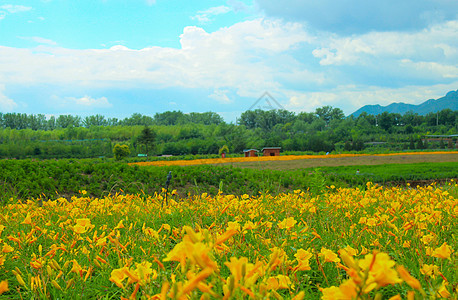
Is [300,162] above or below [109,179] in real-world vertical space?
below

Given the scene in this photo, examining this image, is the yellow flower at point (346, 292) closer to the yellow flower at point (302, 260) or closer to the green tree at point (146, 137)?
the yellow flower at point (302, 260)

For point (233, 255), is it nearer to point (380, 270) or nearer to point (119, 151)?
point (380, 270)

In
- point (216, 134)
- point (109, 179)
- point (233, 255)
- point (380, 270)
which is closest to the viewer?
point (380, 270)

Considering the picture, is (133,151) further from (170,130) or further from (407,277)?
(407,277)

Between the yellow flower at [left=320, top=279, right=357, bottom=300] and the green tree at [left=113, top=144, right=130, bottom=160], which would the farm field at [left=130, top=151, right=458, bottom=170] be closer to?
the green tree at [left=113, top=144, right=130, bottom=160]

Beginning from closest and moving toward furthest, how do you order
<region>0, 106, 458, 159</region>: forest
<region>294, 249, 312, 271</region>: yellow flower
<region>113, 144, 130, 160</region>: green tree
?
<region>294, 249, 312, 271</region>: yellow flower < <region>113, 144, 130, 160</region>: green tree < <region>0, 106, 458, 159</region>: forest

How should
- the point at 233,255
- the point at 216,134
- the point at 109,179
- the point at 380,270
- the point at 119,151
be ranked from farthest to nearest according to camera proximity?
1. the point at 216,134
2. the point at 119,151
3. the point at 109,179
4. the point at 233,255
5. the point at 380,270

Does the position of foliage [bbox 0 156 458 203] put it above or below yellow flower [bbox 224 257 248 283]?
below

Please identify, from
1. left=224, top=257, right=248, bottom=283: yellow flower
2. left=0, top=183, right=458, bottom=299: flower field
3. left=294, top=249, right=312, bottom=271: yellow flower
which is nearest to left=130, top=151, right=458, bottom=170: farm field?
left=0, top=183, right=458, bottom=299: flower field

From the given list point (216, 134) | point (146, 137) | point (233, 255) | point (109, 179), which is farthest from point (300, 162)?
point (216, 134)

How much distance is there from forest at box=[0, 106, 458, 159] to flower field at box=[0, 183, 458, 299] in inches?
1084

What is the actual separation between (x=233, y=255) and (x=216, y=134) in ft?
148

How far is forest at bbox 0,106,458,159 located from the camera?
3362 cm

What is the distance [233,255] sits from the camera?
5.66 ft
